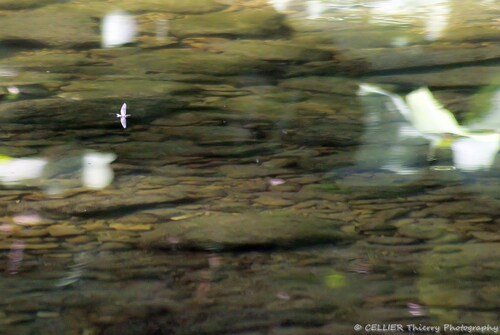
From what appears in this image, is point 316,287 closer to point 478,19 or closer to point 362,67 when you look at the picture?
point 362,67

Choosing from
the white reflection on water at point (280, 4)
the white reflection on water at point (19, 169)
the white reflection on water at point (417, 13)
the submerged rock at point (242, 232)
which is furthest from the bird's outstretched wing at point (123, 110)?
the white reflection on water at point (417, 13)

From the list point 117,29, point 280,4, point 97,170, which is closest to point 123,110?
point 97,170

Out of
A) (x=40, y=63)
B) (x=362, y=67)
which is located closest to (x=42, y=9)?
(x=40, y=63)

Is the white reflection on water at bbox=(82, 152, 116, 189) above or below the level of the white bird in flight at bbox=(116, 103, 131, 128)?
below

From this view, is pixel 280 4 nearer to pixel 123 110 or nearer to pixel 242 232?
pixel 123 110

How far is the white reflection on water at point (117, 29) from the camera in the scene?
135cm

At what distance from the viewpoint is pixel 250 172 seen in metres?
1.13

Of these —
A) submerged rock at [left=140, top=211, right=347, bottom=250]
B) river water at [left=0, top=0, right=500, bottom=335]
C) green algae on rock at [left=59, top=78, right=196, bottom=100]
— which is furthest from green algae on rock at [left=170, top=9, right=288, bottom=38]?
submerged rock at [left=140, top=211, right=347, bottom=250]

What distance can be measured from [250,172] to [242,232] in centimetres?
13

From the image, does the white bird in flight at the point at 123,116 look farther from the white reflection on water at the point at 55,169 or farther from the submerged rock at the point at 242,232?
the submerged rock at the point at 242,232


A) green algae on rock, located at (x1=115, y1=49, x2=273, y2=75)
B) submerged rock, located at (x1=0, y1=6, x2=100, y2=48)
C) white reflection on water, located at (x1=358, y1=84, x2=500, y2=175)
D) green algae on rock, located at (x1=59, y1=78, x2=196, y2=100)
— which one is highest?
submerged rock, located at (x1=0, y1=6, x2=100, y2=48)

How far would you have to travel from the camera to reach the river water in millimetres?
987

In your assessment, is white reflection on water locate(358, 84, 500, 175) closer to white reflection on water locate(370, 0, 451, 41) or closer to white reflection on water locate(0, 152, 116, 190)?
white reflection on water locate(370, 0, 451, 41)

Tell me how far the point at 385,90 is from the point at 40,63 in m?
0.68
